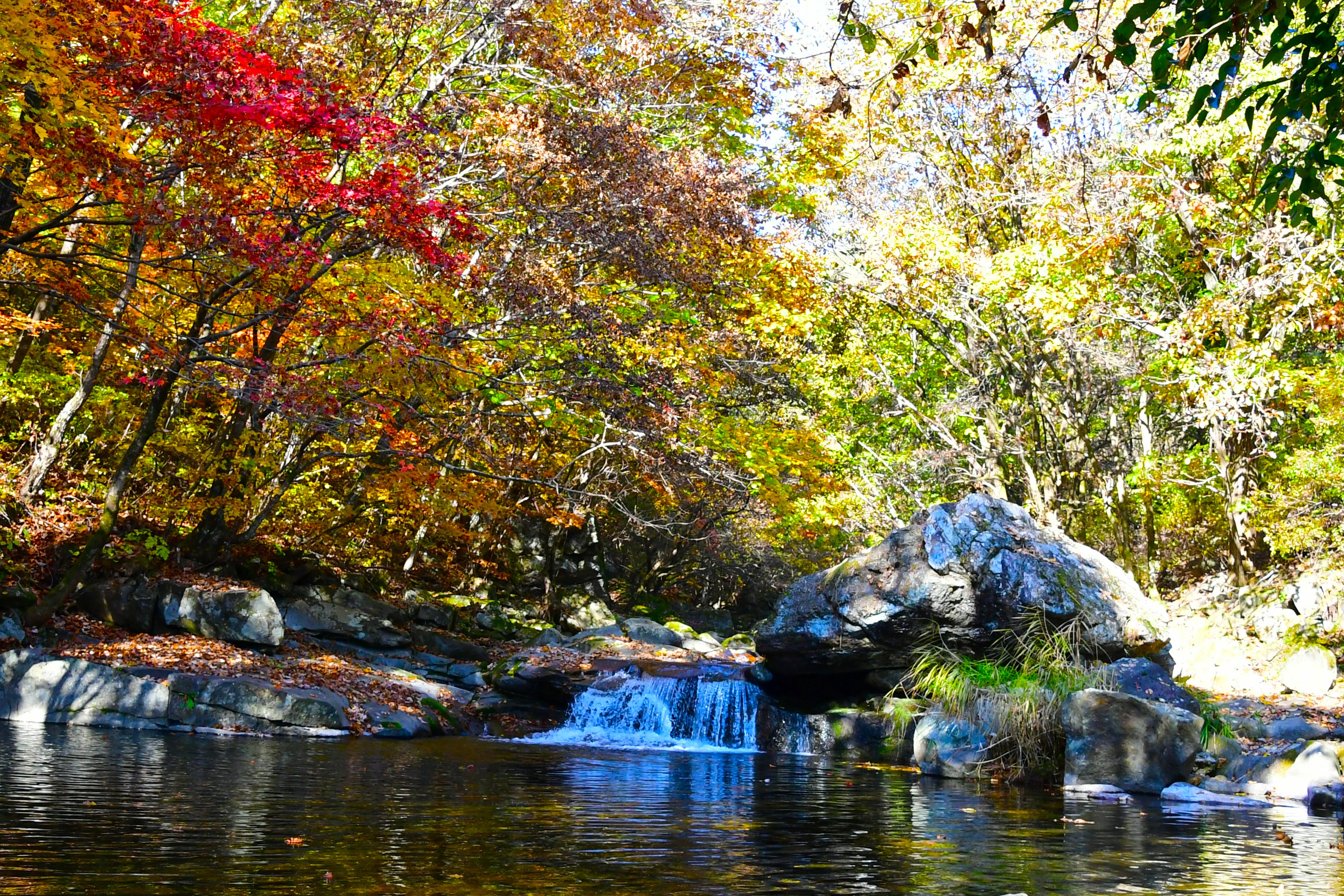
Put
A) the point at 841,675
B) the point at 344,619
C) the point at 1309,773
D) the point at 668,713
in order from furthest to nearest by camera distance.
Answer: the point at 344,619 < the point at 668,713 < the point at 841,675 < the point at 1309,773

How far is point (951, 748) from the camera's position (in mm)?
11094

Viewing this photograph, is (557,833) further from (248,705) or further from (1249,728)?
(1249,728)

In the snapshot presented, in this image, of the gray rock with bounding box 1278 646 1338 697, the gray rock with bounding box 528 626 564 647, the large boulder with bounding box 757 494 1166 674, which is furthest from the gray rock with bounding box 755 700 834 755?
the gray rock with bounding box 1278 646 1338 697

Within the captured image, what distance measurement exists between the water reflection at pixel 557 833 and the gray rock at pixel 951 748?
1.91 ft

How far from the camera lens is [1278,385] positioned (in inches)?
585

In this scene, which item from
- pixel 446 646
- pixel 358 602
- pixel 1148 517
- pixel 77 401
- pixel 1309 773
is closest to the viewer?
pixel 1309 773

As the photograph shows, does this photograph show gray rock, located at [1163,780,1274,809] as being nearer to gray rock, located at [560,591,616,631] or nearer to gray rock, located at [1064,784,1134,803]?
gray rock, located at [1064,784,1134,803]

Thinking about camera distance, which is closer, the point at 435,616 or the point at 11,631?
the point at 11,631

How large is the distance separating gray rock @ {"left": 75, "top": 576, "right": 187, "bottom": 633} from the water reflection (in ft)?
13.8

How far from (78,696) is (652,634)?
11.7 metres

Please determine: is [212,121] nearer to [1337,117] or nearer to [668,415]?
[668,415]

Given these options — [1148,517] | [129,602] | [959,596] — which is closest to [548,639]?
[129,602]

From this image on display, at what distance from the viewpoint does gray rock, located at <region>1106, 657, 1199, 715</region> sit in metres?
11.5

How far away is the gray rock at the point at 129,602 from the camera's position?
47.4ft
